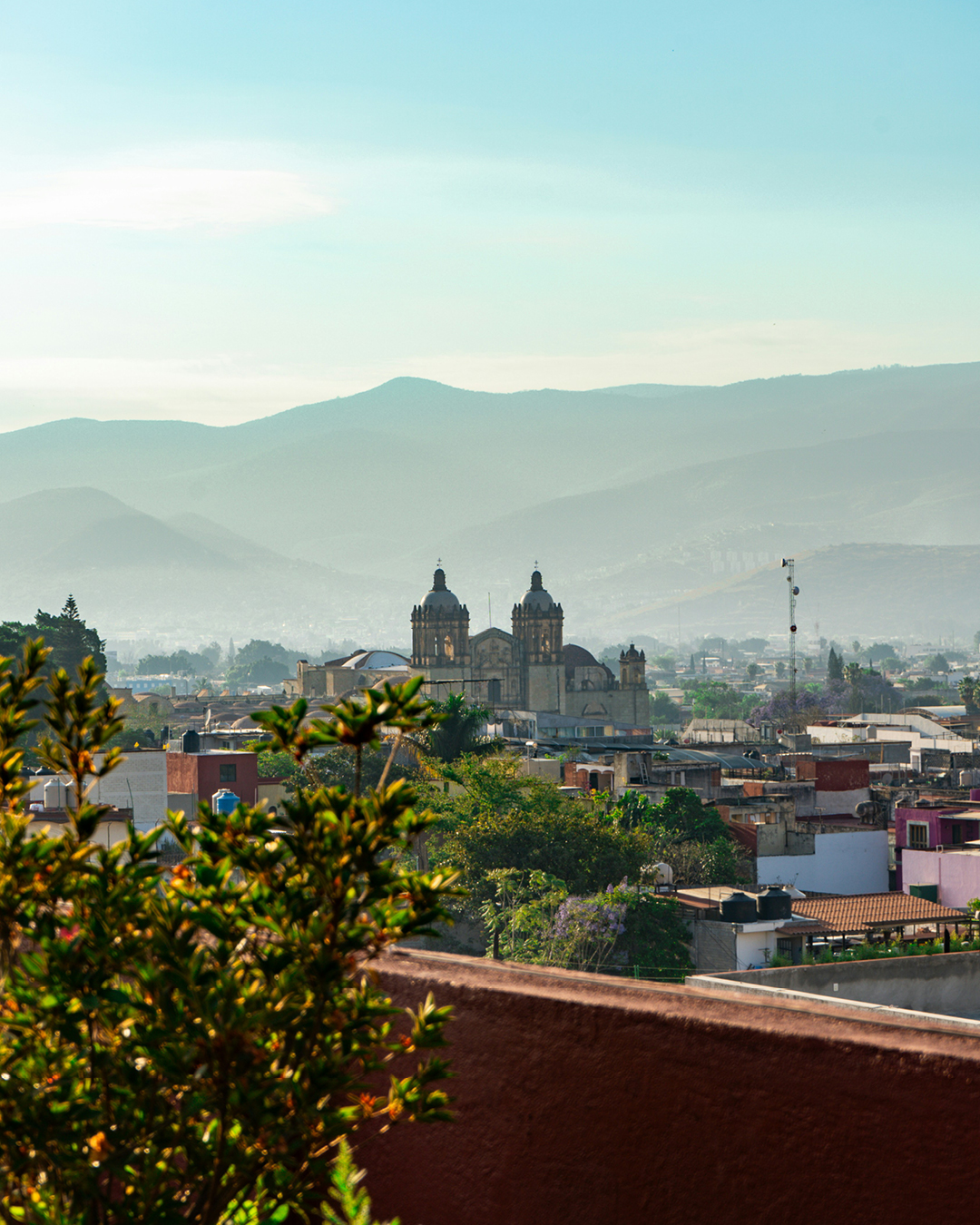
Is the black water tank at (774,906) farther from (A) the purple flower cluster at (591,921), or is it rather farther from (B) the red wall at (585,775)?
(B) the red wall at (585,775)

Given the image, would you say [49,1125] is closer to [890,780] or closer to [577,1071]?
[577,1071]

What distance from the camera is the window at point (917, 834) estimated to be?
37.9 meters

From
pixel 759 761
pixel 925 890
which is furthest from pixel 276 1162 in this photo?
pixel 759 761

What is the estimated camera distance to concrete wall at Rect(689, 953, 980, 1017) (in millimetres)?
14625

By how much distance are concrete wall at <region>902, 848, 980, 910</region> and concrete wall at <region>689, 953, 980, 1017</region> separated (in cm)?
1692

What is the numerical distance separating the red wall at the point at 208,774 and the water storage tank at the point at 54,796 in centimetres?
946


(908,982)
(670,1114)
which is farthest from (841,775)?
(670,1114)

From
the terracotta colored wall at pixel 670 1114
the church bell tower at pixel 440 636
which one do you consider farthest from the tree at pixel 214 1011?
the church bell tower at pixel 440 636

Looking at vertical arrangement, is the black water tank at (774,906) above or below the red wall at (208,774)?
below

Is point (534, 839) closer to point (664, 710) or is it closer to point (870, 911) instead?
point (870, 911)

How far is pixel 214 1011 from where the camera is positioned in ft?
12.8

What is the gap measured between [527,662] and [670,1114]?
108 m

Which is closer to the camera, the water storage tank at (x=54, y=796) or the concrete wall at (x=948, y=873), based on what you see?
the water storage tank at (x=54, y=796)

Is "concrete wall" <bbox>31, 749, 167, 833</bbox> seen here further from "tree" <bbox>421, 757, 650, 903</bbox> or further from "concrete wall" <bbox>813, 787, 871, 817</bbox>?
"concrete wall" <bbox>813, 787, 871, 817</bbox>
